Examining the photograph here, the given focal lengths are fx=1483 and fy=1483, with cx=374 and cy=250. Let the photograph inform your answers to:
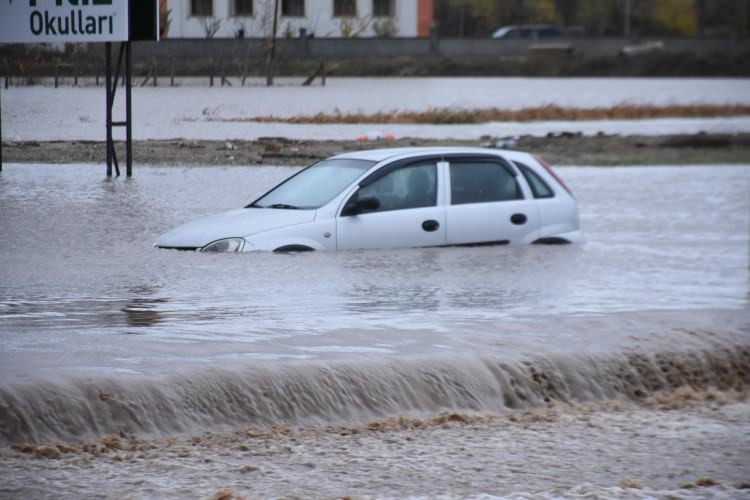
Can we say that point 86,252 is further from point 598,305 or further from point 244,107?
point 598,305

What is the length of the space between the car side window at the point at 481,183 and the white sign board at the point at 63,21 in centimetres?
Result: 288

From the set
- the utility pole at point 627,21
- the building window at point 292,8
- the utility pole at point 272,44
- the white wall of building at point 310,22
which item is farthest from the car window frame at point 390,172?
the utility pole at point 627,21

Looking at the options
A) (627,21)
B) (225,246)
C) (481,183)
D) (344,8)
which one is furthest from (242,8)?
(627,21)

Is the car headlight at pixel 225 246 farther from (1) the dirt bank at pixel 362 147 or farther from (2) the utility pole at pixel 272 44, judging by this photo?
(2) the utility pole at pixel 272 44

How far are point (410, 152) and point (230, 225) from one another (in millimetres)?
1599

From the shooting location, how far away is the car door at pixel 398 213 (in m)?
10.8

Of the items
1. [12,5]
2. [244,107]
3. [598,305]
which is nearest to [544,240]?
[598,305]

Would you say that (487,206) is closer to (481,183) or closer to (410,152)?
(481,183)

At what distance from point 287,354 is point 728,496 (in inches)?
114

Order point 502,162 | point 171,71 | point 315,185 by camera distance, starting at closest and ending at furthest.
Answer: point 171,71, point 315,185, point 502,162

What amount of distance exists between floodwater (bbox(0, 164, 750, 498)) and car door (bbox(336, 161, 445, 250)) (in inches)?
5.2

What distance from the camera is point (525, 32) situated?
13.1 metres

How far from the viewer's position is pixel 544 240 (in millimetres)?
11688

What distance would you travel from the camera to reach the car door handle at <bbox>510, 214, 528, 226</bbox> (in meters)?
11.4
